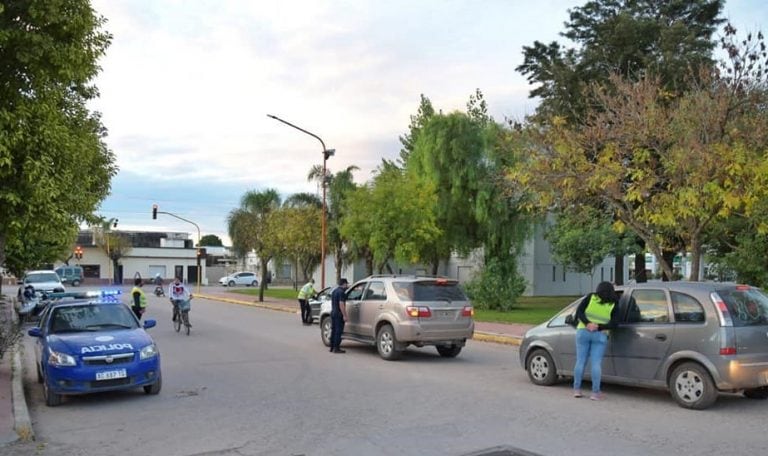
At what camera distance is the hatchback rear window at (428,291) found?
46.4 feet

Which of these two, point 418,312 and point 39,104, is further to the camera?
point 418,312

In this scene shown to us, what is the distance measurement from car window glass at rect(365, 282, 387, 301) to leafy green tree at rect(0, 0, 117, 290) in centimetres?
702

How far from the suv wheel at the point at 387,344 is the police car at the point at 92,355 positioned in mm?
5179

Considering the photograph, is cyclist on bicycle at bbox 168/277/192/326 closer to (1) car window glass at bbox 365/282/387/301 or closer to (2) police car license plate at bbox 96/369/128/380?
(1) car window glass at bbox 365/282/387/301

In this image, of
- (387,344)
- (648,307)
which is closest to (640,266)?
(387,344)

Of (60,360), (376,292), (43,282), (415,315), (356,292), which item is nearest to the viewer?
(60,360)

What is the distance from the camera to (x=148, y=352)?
33.2 feet

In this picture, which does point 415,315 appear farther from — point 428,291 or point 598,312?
point 598,312

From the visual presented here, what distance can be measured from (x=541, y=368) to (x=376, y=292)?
4.97 m

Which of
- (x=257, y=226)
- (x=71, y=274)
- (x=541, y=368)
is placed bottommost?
(x=71, y=274)

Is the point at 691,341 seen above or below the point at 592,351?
above

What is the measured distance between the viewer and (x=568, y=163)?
18.0 metres

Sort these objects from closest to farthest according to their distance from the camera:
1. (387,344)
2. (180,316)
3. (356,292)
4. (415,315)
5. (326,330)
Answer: (415,315) → (387,344) → (356,292) → (326,330) → (180,316)

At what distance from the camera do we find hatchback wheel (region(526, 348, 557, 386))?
35.7 ft
